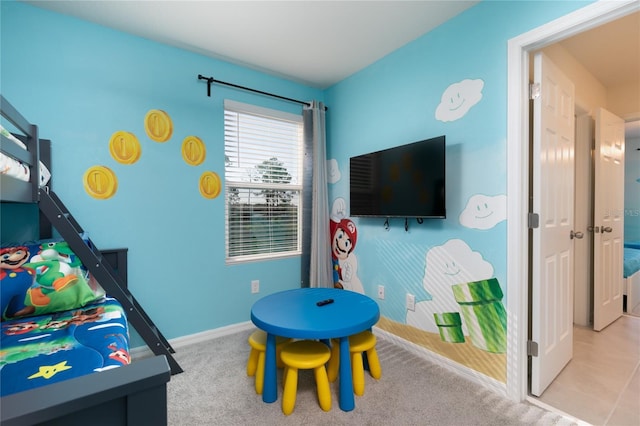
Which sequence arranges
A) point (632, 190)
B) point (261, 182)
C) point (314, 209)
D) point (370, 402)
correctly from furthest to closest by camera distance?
1. point (632, 190)
2. point (314, 209)
3. point (261, 182)
4. point (370, 402)

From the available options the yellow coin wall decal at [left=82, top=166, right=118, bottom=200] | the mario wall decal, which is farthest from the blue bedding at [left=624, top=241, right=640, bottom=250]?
the yellow coin wall decal at [left=82, top=166, right=118, bottom=200]

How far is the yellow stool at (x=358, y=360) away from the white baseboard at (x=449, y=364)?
1.45 feet

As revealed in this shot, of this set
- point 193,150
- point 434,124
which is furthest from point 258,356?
point 434,124

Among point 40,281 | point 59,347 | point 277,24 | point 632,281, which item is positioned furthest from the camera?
point 632,281

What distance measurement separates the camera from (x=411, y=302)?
2.40 m

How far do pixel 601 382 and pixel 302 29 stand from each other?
10.3 ft

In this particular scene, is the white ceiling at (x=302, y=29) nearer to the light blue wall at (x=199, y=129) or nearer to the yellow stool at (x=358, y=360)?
the light blue wall at (x=199, y=129)

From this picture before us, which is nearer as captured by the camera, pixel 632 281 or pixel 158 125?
pixel 158 125

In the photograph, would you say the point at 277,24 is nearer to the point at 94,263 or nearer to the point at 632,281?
the point at 94,263

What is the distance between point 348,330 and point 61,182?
2.12 m

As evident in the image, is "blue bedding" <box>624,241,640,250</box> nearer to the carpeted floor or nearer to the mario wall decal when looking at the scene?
the carpeted floor

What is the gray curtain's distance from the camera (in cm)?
307

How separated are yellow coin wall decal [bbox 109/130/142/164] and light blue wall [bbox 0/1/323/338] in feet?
0.11

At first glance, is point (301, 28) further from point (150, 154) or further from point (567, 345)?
point (567, 345)
